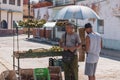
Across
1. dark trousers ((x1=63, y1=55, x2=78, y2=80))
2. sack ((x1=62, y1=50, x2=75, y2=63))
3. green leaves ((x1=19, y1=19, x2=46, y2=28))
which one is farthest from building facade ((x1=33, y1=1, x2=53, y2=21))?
sack ((x1=62, y1=50, x2=75, y2=63))

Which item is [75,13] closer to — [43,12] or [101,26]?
[101,26]

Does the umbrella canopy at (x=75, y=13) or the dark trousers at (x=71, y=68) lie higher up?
the umbrella canopy at (x=75, y=13)

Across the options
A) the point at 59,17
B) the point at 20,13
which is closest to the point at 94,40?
the point at 59,17

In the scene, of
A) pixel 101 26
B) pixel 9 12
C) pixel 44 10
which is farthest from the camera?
pixel 9 12

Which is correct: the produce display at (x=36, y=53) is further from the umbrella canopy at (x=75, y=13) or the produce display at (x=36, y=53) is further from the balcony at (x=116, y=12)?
the balcony at (x=116, y=12)

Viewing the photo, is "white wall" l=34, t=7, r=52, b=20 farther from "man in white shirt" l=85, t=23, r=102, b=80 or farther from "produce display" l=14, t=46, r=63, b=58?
"man in white shirt" l=85, t=23, r=102, b=80

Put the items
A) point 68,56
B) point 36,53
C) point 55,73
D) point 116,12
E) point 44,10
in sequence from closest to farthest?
point 68,56, point 55,73, point 36,53, point 116,12, point 44,10

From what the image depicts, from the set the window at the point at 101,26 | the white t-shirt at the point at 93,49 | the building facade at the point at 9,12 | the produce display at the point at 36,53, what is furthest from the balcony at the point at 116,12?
the building facade at the point at 9,12

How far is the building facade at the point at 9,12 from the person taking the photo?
60.1m

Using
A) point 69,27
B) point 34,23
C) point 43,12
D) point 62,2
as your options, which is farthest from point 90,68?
point 43,12

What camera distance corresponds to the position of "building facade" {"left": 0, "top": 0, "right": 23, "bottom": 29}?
60.1 metres

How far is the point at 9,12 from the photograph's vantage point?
200ft

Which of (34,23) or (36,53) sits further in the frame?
(34,23)

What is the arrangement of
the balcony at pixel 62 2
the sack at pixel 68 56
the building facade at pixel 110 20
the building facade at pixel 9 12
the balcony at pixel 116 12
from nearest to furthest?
the sack at pixel 68 56 → the balcony at pixel 116 12 → the building facade at pixel 110 20 → the balcony at pixel 62 2 → the building facade at pixel 9 12
